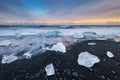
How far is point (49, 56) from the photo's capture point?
139 inches

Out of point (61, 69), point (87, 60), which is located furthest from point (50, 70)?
point (87, 60)

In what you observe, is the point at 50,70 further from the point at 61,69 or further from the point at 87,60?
the point at 87,60

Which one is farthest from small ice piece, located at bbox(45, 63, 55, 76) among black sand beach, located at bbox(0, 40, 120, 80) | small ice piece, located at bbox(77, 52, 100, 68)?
small ice piece, located at bbox(77, 52, 100, 68)

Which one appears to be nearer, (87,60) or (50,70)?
(50,70)

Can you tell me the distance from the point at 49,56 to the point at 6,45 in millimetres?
2296

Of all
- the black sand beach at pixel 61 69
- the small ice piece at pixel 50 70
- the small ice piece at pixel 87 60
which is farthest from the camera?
the small ice piece at pixel 87 60

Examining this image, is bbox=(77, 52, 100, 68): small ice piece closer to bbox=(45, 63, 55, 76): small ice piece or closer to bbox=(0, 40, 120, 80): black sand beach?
bbox=(0, 40, 120, 80): black sand beach

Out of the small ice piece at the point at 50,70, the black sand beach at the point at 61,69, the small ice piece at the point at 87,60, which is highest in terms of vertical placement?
the small ice piece at the point at 87,60

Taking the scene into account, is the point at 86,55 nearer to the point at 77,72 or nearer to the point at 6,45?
the point at 77,72

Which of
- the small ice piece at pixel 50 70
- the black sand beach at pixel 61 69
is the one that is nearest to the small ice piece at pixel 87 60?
the black sand beach at pixel 61 69

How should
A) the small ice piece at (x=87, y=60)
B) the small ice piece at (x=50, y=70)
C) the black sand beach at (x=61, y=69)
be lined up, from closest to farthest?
the black sand beach at (x=61, y=69), the small ice piece at (x=50, y=70), the small ice piece at (x=87, y=60)

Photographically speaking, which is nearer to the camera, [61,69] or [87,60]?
[61,69]

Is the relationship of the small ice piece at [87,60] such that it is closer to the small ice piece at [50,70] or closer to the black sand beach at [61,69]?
the black sand beach at [61,69]

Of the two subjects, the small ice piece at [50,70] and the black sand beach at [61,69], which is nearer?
the black sand beach at [61,69]
